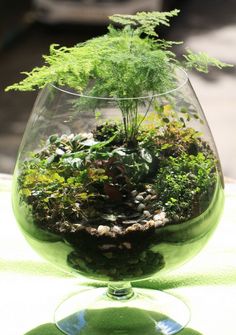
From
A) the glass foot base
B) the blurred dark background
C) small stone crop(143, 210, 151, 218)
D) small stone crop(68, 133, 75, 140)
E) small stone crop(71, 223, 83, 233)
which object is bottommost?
the glass foot base

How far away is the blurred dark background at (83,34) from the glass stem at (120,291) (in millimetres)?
2543

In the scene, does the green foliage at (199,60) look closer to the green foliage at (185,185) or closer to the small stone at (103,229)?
the green foliage at (185,185)

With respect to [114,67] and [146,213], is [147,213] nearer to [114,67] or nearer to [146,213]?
[146,213]

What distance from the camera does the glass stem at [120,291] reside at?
3.18 feet

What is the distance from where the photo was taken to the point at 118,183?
0.84 meters

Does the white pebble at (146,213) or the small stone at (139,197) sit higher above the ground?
the small stone at (139,197)

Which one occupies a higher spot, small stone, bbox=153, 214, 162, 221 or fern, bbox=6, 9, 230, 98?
fern, bbox=6, 9, 230, 98

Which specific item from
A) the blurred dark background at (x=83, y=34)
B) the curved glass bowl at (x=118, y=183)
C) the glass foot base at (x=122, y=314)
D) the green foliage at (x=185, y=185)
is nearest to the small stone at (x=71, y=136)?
the curved glass bowl at (x=118, y=183)

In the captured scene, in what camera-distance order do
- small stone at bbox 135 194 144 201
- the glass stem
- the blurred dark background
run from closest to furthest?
small stone at bbox 135 194 144 201 < the glass stem < the blurred dark background

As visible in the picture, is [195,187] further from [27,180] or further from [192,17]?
[192,17]

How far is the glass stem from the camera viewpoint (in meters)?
0.97

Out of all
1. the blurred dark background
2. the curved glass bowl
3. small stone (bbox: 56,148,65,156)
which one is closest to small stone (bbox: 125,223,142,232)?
the curved glass bowl

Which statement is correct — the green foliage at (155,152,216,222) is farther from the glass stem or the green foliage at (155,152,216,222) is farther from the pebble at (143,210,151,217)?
the glass stem

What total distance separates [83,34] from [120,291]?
3985 millimetres
